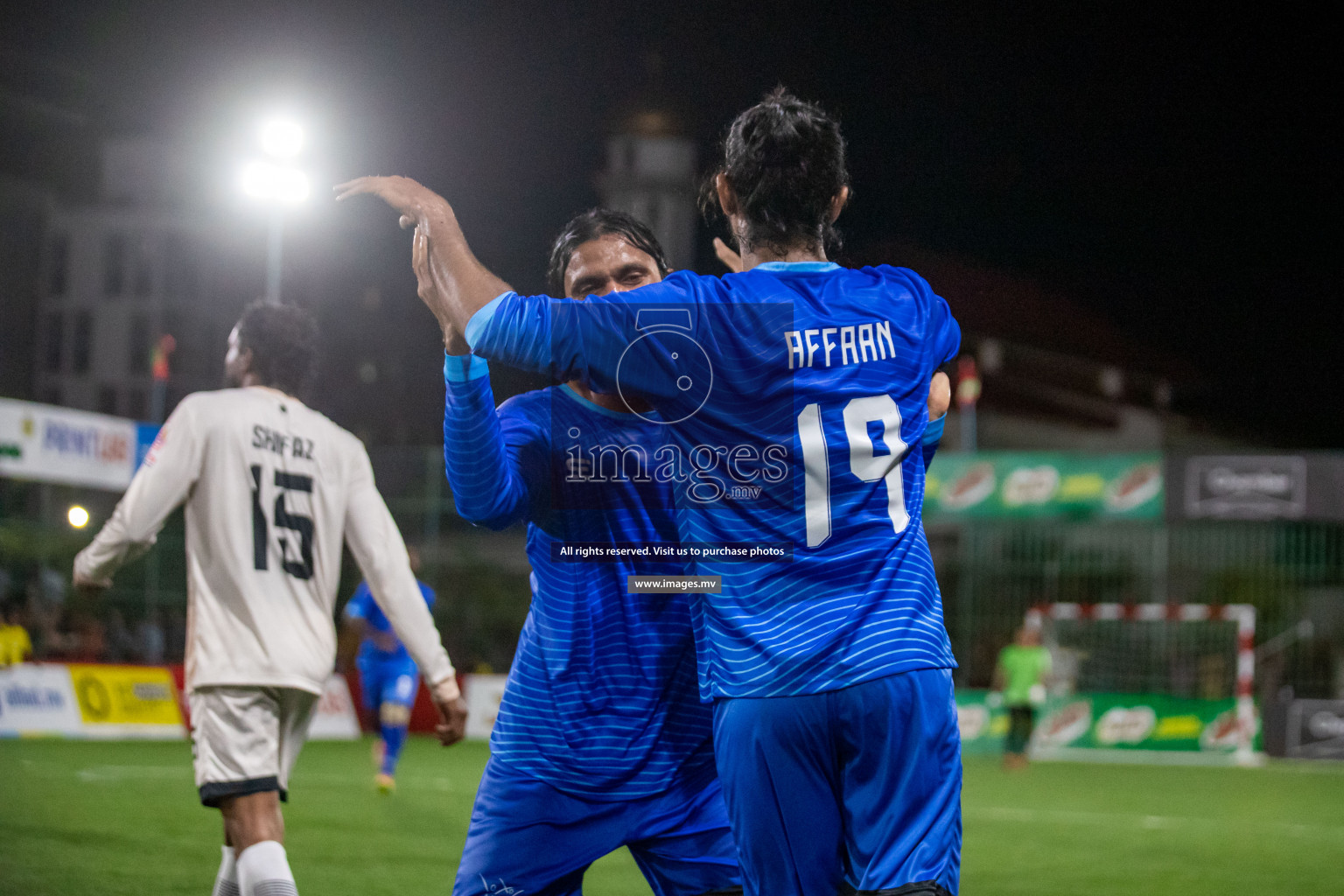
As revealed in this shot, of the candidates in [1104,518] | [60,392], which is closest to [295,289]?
[1104,518]

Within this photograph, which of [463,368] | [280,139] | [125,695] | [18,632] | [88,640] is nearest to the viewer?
[463,368]

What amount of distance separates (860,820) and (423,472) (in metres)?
19.0

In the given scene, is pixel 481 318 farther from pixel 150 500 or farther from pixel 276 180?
pixel 276 180

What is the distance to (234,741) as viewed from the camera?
11.5 feet

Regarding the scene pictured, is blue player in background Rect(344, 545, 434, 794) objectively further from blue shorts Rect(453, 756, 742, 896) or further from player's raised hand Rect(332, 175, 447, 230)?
player's raised hand Rect(332, 175, 447, 230)

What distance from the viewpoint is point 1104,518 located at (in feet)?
63.0

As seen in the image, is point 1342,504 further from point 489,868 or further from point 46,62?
point 489,868

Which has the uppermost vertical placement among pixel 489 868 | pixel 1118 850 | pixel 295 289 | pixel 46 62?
pixel 295 289

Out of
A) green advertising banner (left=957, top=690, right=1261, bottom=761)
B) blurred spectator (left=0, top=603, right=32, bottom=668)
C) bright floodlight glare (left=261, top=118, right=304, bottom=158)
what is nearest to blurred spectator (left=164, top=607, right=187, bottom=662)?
blurred spectator (left=0, top=603, right=32, bottom=668)

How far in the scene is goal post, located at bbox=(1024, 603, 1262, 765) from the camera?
19172mm

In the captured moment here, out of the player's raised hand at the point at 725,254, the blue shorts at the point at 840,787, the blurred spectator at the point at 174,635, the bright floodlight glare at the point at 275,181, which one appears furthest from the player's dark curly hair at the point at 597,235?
the blurred spectator at the point at 174,635

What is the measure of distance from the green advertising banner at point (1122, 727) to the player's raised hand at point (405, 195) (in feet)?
58.6

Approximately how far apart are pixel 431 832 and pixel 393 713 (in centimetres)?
281

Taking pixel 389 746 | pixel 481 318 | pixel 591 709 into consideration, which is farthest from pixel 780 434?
pixel 389 746
